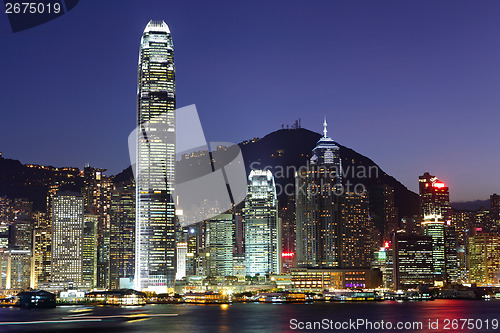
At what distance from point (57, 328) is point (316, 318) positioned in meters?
41.2

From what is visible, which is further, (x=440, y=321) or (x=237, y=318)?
(x=237, y=318)

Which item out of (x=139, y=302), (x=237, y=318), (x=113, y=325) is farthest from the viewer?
(x=139, y=302)

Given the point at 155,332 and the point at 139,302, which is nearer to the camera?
the point at 155,332

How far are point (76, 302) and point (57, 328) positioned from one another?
3879 inches

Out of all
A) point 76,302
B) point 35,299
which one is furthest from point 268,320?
point 76,302

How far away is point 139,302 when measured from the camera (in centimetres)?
18475

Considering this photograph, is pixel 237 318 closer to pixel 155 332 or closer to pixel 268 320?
pixel 268 320

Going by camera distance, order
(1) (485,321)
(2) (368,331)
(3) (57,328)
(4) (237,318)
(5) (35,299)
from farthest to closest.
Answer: (5) (35,299), (4) (237,318), (1) (485,321), (3) (57,328), (2) (368,331)

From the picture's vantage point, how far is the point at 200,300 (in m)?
195

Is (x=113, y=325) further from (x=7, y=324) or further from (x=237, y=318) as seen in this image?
(x=237, y=318)

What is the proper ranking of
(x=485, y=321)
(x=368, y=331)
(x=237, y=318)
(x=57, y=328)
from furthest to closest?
1. (x=237, y=318)
2. (x=485, y=321)
3. (x=57, y=328)
4. (x=368, y=331)

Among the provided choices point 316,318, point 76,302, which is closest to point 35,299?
point 76,302

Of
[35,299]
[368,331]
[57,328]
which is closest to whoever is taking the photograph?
[368,331]

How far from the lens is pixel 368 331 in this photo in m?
92.1
